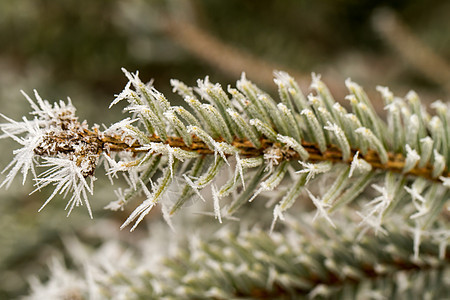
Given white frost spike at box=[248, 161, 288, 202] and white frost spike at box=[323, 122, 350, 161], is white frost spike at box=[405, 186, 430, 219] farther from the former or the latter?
white frost spike at box=[248, 161, 288, 202]

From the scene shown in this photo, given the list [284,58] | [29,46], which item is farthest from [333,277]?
[29,46]

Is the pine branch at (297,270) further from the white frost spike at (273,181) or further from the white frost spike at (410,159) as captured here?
the white frost spike at (273,181)

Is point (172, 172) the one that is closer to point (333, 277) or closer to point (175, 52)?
point (333, 277)

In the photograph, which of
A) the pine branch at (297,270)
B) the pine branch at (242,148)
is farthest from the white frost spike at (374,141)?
the pine branch at (297,270)

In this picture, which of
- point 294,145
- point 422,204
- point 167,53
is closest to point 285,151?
point 294,145

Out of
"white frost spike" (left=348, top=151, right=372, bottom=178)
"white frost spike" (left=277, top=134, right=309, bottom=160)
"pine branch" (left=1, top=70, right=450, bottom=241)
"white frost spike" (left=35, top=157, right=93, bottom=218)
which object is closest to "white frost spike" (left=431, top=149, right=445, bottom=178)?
"pine branch" (left=1, top=70, right=450, bottom=241)

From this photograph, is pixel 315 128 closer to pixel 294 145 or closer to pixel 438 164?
pixel 294 145
